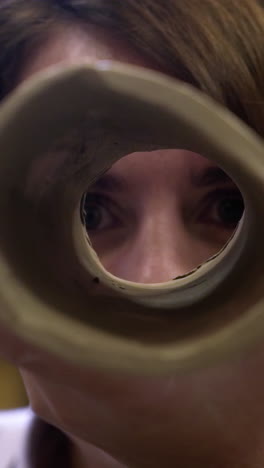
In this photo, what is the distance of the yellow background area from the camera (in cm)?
139

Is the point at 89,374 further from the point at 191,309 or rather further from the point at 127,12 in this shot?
the point at 127,12

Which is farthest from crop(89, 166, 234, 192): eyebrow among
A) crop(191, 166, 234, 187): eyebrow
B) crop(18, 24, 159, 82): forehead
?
crop(18, 24, 159, 82): forehead

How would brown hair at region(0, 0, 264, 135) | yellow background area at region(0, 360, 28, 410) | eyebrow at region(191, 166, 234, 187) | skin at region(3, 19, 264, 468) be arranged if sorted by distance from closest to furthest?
skin at region(3, 19, 264, 468) < brown hair at region(0, 0, 264, 135) < eyebrow at region(191, 166, 234, 187) < yellow background area at region(0, 360, 28, 410)

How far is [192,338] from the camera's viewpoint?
167 mm

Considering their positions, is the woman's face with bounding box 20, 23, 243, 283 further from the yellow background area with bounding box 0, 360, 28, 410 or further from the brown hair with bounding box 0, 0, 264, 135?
the yellow background area with bounding box 0, 360, 28, 410

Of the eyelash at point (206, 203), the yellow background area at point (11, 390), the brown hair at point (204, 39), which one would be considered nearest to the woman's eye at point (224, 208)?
the eyelash at point (206, 203)

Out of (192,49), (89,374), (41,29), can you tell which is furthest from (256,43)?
(89,374)

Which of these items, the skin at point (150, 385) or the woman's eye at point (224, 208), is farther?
the woman's eye at point (224, 208)

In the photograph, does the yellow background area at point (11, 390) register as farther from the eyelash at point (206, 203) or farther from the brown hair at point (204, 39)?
the brown hair at point (204, 39)

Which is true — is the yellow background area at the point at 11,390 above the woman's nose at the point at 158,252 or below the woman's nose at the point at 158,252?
above

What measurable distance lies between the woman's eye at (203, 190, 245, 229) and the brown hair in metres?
0.20

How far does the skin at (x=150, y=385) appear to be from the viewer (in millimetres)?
211

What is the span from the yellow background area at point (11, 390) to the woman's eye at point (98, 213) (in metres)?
0.89

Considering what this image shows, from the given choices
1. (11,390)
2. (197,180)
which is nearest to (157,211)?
(197,180)
